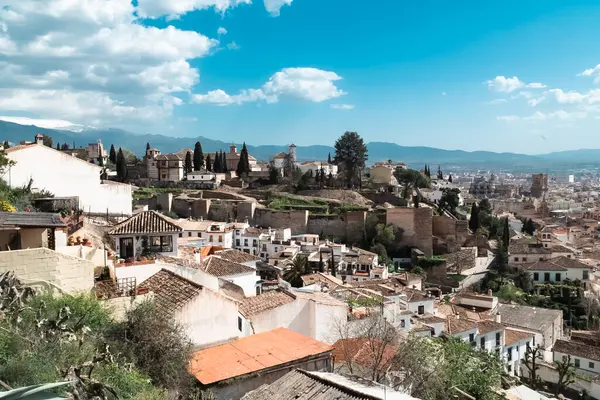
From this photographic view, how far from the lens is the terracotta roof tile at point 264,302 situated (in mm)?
9922

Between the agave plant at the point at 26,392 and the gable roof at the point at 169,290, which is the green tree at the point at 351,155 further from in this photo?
the agave plant at the point at 26,392

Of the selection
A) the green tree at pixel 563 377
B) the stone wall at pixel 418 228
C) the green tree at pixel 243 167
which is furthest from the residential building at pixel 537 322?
the green tree at pixel 243 167

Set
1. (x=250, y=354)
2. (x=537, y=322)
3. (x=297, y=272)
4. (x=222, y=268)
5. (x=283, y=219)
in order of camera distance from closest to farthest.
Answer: (x=250, y=354) → (x=222, y=268) → (x=297, y=272) → (x=537, y=322) → (x=283, y=219)

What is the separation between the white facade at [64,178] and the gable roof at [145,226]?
1007 centimetres

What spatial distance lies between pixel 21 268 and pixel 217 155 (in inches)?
2091

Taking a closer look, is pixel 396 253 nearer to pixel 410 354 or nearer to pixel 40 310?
pixel 410 354

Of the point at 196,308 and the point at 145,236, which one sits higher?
the point at 145,236

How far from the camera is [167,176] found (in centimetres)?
5391

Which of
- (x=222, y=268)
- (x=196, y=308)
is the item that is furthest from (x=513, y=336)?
(x=196, y=308)

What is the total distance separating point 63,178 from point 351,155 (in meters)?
34.8

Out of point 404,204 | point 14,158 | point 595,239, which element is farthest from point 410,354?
point 595,239

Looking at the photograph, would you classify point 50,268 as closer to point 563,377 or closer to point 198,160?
point 563,377

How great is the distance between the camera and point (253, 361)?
761cm

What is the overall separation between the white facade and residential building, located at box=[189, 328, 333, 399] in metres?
14.8
